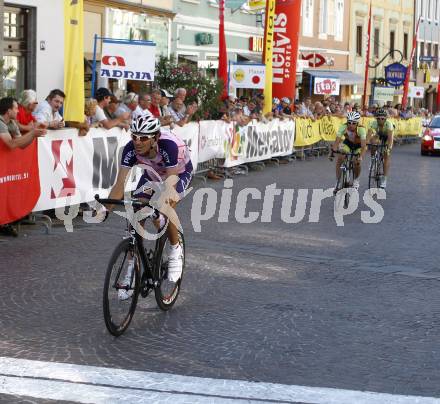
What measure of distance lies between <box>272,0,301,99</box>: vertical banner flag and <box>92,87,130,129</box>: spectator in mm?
15283

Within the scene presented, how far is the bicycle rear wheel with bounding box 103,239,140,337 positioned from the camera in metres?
7.27

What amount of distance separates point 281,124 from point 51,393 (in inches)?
799

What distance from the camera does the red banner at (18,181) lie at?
454 inches

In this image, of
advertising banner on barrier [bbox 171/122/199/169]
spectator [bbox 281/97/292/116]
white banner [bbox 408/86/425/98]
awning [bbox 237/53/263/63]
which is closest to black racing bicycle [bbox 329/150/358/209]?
advertising banner on barrier [bbox 171/122/199/169]

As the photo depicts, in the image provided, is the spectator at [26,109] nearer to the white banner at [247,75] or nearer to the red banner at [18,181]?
the red banner at [18,181]

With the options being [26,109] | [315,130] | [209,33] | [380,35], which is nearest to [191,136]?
[26,109]

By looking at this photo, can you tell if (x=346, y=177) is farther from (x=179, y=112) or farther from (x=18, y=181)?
(x=18, y=181)

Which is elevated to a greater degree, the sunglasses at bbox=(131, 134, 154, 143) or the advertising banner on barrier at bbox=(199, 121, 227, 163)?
the sunglasses at bbox=(131, 134, 154, 143)

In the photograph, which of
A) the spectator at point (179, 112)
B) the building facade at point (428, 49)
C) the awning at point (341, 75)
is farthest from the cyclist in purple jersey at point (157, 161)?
the building facade at point (428, 49)

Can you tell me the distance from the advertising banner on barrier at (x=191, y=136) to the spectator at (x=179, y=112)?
13cm

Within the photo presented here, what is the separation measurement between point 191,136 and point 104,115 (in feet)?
12.9

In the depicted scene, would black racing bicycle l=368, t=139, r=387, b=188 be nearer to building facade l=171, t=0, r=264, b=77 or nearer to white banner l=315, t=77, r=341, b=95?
building facade l=171, t=0, r=264, b=77

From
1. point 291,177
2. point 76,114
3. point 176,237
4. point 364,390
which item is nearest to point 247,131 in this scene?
point 291,177

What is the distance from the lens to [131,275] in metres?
7.55
